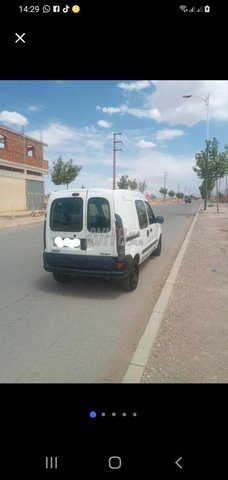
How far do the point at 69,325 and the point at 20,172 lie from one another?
2850 centimetres

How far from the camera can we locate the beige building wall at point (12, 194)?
26984 mm

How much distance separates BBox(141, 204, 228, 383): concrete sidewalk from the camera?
8.73 ft

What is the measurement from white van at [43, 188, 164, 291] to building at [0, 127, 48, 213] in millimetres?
23616

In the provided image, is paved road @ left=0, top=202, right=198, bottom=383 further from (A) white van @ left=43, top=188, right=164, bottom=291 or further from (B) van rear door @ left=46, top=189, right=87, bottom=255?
(B) van rear door @ left=46, top=189, right=87, bottom=255

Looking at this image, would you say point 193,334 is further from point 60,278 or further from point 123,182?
point 123,182

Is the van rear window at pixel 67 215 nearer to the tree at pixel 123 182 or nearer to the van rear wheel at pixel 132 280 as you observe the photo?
the van rear wheel at pixel 132 280

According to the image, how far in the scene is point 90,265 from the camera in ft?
15.9

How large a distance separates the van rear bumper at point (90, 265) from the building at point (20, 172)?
23737 millimetres
